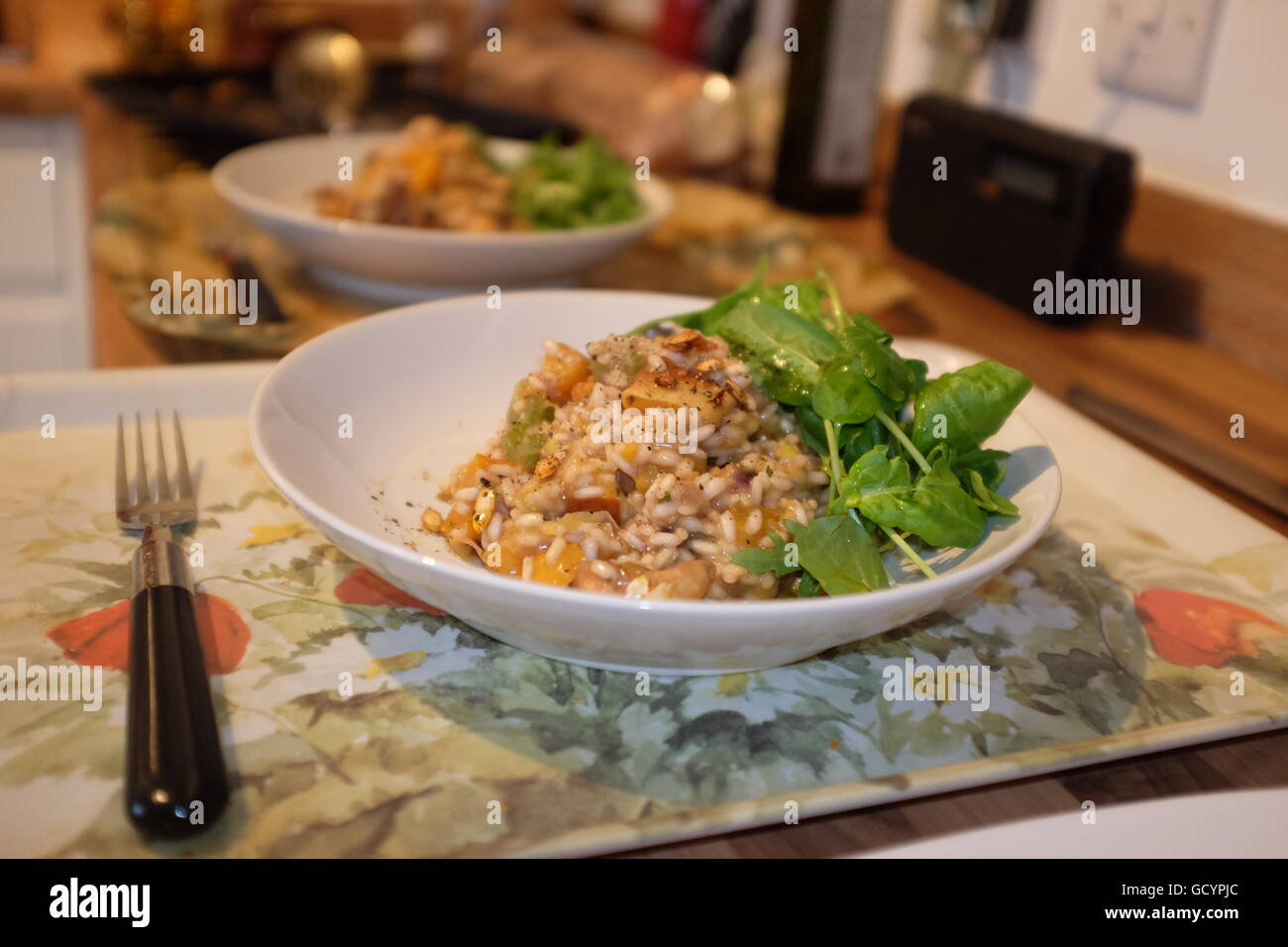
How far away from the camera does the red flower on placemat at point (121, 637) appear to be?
0.74 m

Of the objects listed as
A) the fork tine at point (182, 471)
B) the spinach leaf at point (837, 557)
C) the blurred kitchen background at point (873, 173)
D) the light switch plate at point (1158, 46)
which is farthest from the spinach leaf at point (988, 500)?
the light switch plate at point (1158, 46)

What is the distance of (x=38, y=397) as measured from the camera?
3.45 ft

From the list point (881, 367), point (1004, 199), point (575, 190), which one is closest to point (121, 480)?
point (881, 367)

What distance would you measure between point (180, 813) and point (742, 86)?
2.17 meters

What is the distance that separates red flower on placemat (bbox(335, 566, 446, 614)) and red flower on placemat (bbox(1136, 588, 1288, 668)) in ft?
1.85

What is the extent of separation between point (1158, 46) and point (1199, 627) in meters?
1.13

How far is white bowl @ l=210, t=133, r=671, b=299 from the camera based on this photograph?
139 cm

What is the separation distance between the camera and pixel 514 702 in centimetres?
73

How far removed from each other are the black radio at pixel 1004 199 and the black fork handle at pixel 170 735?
1.41m

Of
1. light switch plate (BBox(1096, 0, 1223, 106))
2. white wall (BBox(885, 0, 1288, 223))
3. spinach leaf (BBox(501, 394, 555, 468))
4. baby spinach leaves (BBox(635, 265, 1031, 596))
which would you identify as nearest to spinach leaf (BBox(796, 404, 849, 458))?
baby spinach leaves (BBox(635, 265, 1031, 596))

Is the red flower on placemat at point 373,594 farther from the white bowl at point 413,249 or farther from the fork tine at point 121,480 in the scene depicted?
the white bowl at point 413,249

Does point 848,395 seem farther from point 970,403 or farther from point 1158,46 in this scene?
point 1158,46

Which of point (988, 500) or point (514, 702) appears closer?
point (514, 702)

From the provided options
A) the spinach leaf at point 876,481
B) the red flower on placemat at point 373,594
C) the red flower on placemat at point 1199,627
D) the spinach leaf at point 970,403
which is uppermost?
the spinach leaf at point 970,403
